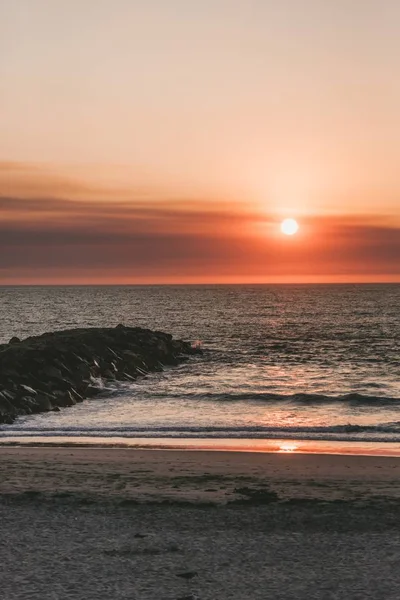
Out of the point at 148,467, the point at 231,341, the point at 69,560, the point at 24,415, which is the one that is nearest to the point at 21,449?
the point at 148,467

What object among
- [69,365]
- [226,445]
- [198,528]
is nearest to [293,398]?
[69,365]

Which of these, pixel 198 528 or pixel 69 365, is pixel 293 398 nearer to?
pixel 69 365

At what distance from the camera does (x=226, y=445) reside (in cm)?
1920

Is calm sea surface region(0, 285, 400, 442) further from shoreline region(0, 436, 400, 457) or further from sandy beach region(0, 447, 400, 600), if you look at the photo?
sandy beach region(0, 447, 400, 600)

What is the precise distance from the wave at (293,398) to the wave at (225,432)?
7.14 meters

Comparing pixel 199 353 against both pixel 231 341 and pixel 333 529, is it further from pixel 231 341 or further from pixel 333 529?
pixel 333 529

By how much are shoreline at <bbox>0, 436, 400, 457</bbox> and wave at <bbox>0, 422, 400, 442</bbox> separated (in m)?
0.50

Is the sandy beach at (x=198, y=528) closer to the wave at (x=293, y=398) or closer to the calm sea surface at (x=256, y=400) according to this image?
the calm sea surface at (x=256, y=400)

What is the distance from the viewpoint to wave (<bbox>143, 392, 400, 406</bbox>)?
1189 inches

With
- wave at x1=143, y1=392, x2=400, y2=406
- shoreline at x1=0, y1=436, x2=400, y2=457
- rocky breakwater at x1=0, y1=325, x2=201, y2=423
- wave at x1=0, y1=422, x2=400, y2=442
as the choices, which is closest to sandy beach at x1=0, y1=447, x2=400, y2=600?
shoreline at x1=0, y1=436, x2=400, y2=457

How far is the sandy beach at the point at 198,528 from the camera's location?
310 inches

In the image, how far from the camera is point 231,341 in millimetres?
72750

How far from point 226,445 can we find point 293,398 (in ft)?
40.2

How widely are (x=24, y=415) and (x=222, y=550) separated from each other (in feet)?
54.5
